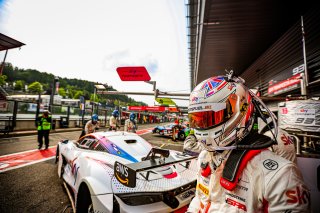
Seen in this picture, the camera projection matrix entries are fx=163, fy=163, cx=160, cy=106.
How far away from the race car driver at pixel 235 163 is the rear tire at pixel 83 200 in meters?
1.59

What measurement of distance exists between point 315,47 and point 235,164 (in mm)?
4998

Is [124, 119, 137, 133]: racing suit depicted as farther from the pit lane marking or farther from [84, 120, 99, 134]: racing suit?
the pit lane marking

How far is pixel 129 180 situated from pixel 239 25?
525cm

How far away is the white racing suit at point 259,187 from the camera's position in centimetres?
80

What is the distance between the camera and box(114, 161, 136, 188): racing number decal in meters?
1.13

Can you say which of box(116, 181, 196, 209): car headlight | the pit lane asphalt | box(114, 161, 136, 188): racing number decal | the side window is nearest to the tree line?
the pit lane asphalt

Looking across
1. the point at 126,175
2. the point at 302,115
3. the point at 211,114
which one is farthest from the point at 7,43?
the point at 302,115

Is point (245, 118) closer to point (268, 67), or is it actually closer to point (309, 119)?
point (309, 119)

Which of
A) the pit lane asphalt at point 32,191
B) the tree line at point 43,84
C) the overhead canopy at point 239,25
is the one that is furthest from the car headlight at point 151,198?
the tree line at point 43,84

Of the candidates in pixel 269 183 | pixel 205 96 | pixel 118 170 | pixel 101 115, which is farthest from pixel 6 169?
pixel 101 115

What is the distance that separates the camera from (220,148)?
116 cm

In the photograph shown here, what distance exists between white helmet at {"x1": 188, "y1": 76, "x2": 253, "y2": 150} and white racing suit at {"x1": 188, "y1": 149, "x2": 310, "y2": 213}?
0.43ft

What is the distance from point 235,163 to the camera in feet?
3.39

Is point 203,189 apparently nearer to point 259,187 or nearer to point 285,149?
point 259,187
